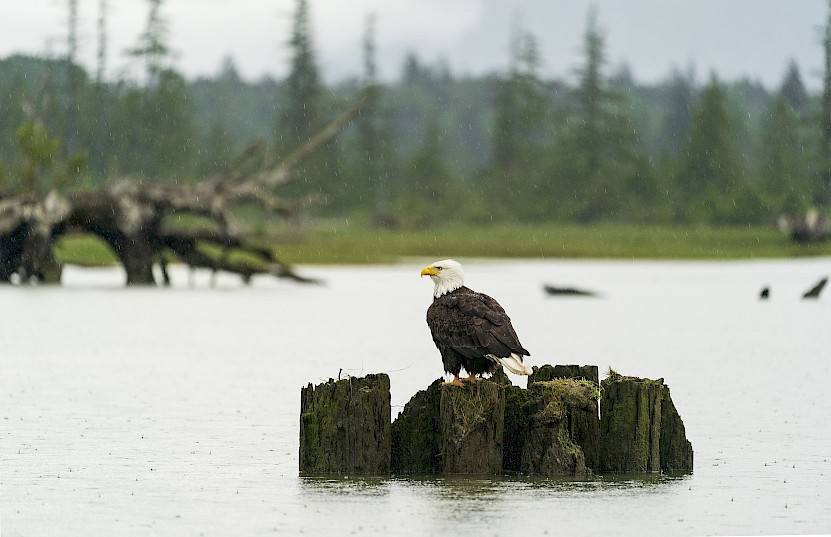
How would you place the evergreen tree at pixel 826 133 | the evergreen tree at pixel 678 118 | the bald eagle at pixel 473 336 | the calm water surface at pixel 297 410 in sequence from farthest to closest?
the evergreen tree at pixel 678 118
the evergreen tree at pixel 826 133
the bald eagle at pixel 473 336
the calm water surface at pixel 297 410

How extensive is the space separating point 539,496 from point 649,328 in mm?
18975

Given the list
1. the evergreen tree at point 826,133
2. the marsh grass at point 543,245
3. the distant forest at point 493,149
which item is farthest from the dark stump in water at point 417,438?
the evergreen tree at point 826,133

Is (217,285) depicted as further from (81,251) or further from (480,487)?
(480,487)

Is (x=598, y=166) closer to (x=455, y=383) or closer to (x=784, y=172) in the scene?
(x=784, y=172)

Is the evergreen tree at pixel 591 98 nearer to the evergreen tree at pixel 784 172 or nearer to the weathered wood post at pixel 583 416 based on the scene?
the evergreen tree at pixel 784 172

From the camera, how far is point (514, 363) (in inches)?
466

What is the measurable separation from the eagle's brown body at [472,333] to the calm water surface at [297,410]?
3.25 feet

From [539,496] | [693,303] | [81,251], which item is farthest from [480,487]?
[81,251]

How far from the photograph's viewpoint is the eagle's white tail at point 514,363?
11.8m

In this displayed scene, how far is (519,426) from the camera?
11992 mm

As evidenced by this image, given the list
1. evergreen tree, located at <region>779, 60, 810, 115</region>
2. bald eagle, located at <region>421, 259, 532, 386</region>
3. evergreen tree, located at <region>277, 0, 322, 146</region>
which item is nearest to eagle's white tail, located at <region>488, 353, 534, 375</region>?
bald eagle, located at <region>421, 259, 532, 386</region>

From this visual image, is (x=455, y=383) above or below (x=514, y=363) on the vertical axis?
below

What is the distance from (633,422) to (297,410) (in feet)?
17.3

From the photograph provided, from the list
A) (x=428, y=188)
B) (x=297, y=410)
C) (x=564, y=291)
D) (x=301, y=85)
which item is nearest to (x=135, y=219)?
(x=564, y=291)
